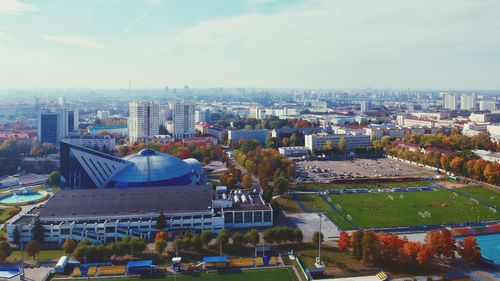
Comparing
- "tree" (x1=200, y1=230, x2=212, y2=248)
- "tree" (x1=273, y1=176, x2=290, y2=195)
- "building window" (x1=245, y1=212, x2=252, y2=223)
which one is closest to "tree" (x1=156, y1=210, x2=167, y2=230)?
"tree" (x1=200, y1=230, x2=212, y2=248)

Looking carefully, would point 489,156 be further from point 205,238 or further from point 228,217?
point 205,238

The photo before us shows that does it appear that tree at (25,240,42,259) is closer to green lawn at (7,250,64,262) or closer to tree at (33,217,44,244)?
green lawn at (7,250,64,262)

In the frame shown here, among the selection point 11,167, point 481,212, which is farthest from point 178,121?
point 481,212

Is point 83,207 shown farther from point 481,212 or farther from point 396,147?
point 396,147

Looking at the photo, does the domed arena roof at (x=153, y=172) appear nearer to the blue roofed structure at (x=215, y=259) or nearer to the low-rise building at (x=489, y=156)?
the blue roofed structure at (x=215, y=259)

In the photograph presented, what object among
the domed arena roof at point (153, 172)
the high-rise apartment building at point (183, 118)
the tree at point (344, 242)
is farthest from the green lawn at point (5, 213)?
the high-rise apartment building at point (183, 118)

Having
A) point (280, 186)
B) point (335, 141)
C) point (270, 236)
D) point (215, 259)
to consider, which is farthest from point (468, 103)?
point (215, 259)

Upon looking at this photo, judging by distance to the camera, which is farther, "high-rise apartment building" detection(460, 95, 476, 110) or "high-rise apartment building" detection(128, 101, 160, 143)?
"high-rise apartment building" detection(460, 95, 476, 110)
